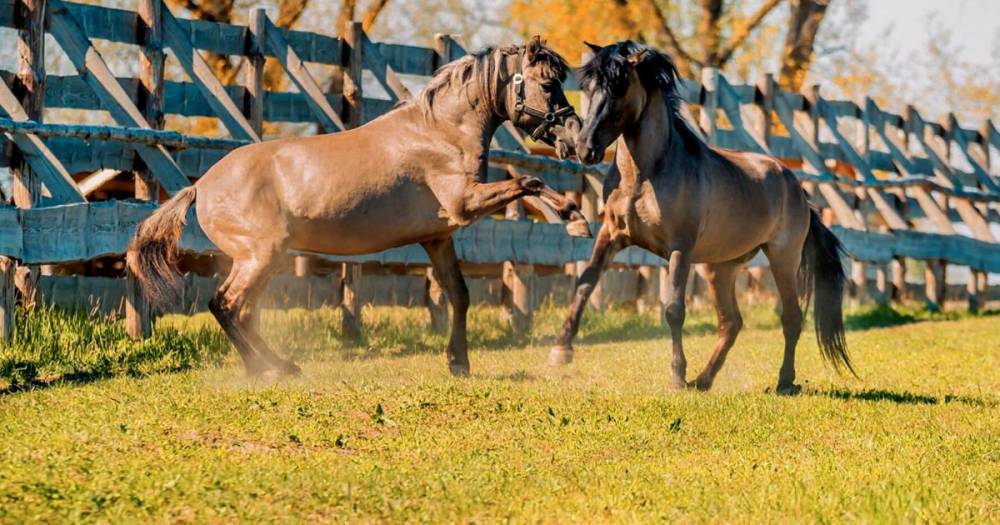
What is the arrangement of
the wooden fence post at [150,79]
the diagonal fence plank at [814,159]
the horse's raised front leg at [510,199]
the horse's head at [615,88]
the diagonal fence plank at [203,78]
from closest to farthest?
the horse's head at [615,88], the horse's raised front leg at [510,199], the wooden fence post at [150,79], the diagonal fence plank at [203,78], the diagonal fence plank at [814,159]

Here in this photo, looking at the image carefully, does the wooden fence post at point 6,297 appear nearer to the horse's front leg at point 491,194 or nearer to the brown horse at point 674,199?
the horse's front leg at point 491,194

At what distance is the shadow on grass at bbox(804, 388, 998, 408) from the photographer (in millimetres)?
A: 10039

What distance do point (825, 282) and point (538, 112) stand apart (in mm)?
3072

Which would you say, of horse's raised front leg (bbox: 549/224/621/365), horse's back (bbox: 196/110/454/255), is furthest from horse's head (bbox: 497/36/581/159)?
horse's back (bbox: 196/110/454/255)

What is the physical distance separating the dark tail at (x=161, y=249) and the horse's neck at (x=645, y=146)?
3199mm

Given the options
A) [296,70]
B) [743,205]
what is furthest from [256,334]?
[743,205]

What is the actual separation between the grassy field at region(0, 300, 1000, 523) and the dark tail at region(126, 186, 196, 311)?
2.20 feet

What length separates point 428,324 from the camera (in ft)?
47.6

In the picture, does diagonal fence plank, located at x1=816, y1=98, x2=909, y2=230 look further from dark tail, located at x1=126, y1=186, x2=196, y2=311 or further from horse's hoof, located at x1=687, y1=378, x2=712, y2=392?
dark tail, located at x1=126, y1=186, x2=196, y2=311

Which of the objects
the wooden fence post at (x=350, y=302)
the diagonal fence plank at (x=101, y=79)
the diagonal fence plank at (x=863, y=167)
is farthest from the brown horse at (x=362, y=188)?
the diagonal fence plank at (x=863, y=167)

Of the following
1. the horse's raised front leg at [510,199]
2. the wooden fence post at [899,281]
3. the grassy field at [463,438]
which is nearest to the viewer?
the grassy field at [463,438]

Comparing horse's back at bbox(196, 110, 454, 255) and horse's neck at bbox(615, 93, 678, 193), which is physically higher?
horse's neck at bbox(615, 93, 678, 193)

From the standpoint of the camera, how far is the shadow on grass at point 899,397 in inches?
395

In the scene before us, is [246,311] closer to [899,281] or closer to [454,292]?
[454,292]
